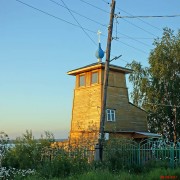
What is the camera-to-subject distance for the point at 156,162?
16078mm

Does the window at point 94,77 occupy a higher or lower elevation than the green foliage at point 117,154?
higher

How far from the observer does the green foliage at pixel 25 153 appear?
1798 cm

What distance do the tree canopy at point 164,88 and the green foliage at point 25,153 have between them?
21207 mm

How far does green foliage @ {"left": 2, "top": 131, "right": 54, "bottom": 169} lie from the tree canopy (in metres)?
21.2

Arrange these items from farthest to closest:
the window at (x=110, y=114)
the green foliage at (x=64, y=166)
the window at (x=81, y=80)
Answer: the window at (x=81, y=80) → the window at (x=110, y=114) → the green foliage at (x=64, y=166)

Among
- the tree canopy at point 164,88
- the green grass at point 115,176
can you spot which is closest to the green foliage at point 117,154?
the green grass at point 115,176

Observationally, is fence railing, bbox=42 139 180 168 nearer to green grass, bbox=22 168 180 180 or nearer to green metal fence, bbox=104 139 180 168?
green metal fence, bbox=104 139 180 168

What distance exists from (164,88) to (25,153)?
2301cm

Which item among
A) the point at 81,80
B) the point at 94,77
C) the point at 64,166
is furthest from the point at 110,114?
the point at 64,166

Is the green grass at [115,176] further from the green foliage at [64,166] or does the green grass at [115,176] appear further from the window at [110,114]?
the window at [110,114]

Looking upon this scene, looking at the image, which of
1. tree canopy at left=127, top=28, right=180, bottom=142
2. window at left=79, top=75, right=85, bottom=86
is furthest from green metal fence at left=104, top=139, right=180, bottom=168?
tree canopy at left=127, top=28, right=180, bottom=142

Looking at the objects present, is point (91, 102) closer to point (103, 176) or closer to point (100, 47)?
point (100, 47)

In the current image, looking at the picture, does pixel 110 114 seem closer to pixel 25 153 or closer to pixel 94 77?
pixel 94 77

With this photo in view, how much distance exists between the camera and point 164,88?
38.2 m
